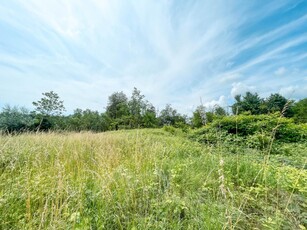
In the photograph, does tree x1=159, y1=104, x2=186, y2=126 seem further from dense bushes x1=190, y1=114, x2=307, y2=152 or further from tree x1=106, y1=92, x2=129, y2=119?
dense bushes x1=190, y1=114, x2=307, y2=152

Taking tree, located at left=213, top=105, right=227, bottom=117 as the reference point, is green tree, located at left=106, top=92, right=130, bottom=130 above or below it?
above

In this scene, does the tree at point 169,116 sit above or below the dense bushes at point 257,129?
above

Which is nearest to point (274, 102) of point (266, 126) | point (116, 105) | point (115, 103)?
point (266, 126)

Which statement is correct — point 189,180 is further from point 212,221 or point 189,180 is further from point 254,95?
point 254,95

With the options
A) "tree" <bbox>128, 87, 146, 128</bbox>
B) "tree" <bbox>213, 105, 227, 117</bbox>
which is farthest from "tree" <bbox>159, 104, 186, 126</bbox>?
"tree" <bbox>213, 105, 227, 117</bbox>

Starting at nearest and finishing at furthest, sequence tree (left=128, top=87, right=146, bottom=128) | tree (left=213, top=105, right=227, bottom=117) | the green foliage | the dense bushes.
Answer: tree (left=213, top=105, right=227, bottom=117) < the dense bushes < the green foliage < tree (left=128, top=87, right=146, bottom=128)

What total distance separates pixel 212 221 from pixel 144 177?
3.71ft

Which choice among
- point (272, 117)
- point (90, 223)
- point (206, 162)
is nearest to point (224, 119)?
point (272, 117)

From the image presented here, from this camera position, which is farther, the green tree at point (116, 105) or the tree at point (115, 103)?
the tree at point (115, 103)

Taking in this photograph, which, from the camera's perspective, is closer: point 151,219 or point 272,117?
point 151,219

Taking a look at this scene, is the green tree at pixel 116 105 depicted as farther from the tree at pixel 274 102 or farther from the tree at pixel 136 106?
the tree at pixel 274 102

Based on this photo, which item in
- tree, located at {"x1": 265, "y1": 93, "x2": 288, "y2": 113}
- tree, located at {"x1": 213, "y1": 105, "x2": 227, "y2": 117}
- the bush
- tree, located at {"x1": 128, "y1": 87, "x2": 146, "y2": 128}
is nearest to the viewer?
tree, located at {"x1": 213, "y1": 105, "x2": 227, "y2": 117}

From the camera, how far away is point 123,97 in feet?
109

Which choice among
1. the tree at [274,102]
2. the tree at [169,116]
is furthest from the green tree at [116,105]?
the tree at [274,102]
